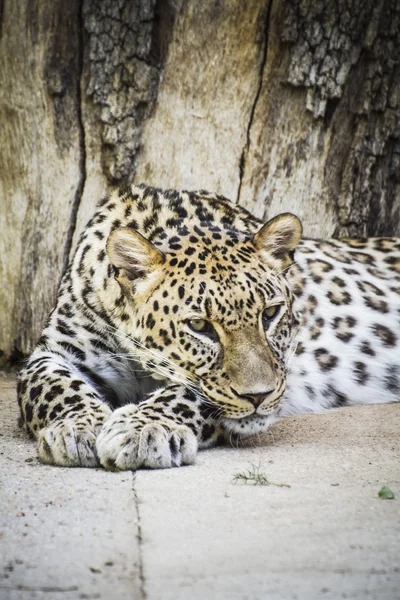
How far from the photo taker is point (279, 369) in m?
4.96

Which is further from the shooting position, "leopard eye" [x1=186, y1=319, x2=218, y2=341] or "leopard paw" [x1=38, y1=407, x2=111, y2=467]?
"leopard eye" [x1=186, y1=319, x2=218, y2=341]

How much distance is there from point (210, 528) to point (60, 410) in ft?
6.20

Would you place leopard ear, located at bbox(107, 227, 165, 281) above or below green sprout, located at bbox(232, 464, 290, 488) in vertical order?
above

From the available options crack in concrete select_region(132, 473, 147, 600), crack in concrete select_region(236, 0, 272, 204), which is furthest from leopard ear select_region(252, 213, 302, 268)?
crack in concrete select_region(132, 473, 147, 600)

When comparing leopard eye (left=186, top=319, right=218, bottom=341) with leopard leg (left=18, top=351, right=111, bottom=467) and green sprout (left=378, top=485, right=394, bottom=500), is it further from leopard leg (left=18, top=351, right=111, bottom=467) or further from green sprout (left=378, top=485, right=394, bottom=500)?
green sprout (left=378, top=485, right=394, bottom=500)

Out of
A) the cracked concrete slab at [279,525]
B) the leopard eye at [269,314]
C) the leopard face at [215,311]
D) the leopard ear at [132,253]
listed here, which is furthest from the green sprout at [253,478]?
the leopard ear at [132,253]

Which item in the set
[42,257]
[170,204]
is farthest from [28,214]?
[170,204]

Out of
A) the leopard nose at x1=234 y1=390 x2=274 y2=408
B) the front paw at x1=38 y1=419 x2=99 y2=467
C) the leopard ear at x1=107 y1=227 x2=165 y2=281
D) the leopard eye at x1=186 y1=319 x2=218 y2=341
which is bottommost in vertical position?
the front paw at x1=38 y1=419 x2=99 y2=467

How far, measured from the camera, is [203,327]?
496 cm

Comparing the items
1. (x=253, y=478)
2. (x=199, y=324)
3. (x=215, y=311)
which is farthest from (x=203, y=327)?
(x=253, y=478)

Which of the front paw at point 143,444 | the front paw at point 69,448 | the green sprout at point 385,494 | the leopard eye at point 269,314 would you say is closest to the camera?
the green sprout at point 385,494

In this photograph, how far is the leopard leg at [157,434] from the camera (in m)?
4.38

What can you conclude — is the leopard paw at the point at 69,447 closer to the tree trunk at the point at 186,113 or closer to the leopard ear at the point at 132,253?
the leopard ear at the point at 132,253

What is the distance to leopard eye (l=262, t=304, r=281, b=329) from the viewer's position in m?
5.10
